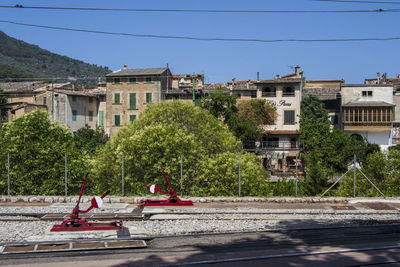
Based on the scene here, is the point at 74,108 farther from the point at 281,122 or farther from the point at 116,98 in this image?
the point at 281,122

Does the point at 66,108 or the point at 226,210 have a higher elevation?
the point at 66,108

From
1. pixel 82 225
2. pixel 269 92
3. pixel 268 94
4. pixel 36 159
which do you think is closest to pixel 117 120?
pixel 268 94

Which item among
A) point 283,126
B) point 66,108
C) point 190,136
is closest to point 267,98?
point 283,126

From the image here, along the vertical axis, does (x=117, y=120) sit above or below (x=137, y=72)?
below

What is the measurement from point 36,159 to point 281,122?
34333 mm

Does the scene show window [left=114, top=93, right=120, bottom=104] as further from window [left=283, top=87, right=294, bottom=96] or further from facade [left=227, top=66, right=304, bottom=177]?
window [left=283, top=87, right=294, bottom=96]

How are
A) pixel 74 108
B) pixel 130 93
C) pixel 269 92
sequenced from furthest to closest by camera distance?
pixel 74 108 → pixel 130 93 → pixel 269 92

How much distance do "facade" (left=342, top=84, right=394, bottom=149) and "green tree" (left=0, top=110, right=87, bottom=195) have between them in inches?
1413

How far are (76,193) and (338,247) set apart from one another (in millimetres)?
14339

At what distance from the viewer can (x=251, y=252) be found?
8992 mm

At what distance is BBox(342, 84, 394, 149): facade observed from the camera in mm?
47250

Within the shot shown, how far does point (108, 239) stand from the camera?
10125 millimetres

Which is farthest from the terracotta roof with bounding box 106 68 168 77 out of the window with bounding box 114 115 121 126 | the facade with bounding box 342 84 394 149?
the facade with bounding box 342 84 394 149

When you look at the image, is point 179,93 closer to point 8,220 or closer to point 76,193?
point 76,193
